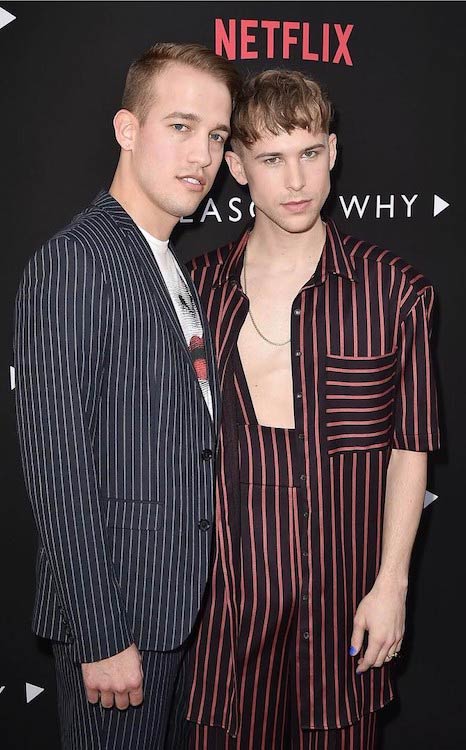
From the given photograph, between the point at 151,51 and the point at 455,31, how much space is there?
0.96m

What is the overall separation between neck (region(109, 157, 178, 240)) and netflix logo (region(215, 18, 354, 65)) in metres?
0.67

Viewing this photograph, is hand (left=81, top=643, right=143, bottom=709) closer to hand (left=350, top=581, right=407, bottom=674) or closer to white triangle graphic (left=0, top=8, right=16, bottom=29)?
hand (left=350, top=581, right=407, bottom=674)

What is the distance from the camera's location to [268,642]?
2.12m

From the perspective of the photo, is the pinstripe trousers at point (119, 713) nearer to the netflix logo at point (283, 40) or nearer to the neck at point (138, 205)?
the neck at point (138, 205)

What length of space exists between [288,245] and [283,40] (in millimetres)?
653

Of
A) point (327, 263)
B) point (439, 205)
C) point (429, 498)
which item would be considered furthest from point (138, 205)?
A: point (429, 498)

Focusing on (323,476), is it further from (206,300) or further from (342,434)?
(206,300)

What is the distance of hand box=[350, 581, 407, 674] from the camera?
6.82ft

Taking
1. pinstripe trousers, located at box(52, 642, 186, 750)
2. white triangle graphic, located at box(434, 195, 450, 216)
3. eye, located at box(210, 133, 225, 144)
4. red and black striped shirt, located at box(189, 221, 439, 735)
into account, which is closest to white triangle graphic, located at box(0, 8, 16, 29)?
eye, located at box(210, 133, 225, 144)

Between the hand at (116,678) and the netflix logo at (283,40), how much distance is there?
1.62 m

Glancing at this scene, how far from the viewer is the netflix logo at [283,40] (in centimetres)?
244

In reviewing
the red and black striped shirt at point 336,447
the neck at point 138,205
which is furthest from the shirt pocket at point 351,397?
the neck at point 138,205

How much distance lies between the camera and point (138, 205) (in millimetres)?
1961

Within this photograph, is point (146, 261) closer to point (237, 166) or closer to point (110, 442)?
point (110, 442)
